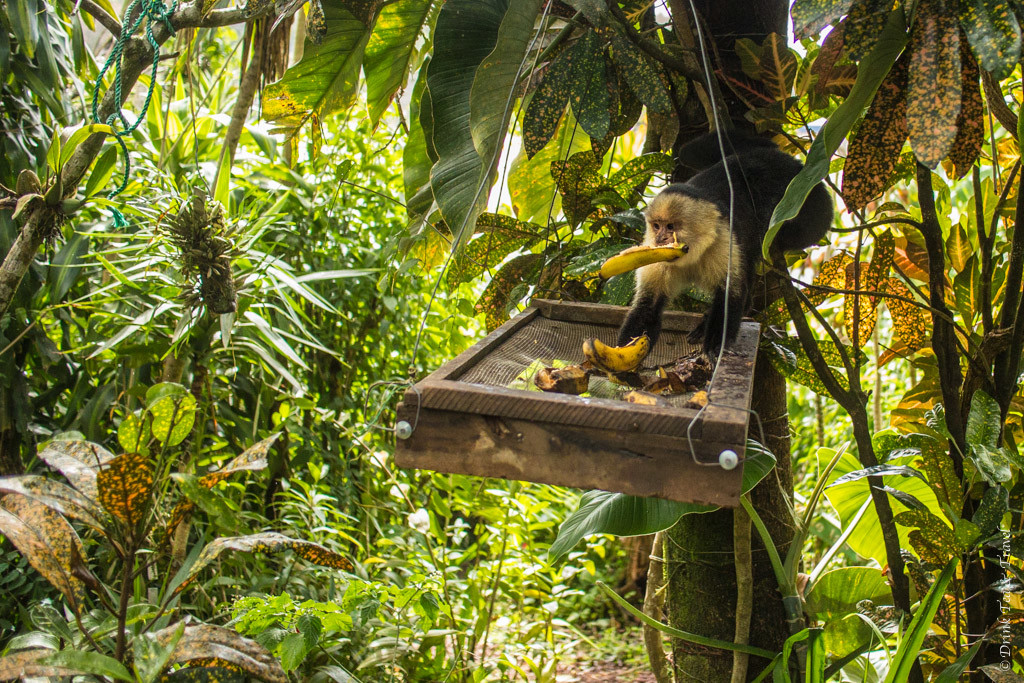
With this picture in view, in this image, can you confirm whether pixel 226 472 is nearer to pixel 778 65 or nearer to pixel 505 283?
pixel 505 283

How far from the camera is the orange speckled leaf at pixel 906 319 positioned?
1608mm

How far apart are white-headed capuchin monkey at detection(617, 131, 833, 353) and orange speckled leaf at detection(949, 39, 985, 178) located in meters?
0.31

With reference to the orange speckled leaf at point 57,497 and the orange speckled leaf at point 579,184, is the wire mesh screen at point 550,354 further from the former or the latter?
the orange speckled leaf at point 57,497

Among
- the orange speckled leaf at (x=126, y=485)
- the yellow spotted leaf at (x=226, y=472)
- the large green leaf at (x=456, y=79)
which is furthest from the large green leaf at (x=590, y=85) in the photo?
the orange speckled leaf at (x=126, y=485)

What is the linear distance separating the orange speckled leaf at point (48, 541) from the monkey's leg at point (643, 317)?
3.44 feet

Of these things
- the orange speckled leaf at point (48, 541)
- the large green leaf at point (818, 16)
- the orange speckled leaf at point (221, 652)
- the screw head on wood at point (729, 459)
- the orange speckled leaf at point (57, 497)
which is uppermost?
the large green leaf at point (818, 16)

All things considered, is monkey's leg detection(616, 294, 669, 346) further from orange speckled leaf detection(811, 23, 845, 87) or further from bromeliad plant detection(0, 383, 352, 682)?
bromeliad plant detection(0, 383, 352, 682)

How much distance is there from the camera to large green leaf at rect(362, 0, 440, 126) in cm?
151

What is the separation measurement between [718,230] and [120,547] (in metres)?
1.27

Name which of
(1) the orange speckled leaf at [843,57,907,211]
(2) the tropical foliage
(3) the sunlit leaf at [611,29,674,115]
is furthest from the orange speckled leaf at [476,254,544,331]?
(1) the orange speckled leaf at [843,57,907,211]

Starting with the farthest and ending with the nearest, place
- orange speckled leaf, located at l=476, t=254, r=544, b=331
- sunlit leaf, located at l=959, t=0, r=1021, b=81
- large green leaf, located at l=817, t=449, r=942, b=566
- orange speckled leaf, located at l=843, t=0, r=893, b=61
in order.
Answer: large green leaf, located at l=817, t=449, r=942, b=566 → orange speckled leaf, located at l=476, t=254, r=544, b=331 → orange speckled leaf, located at l=843, t=0, r=893, b=61 → sunlit leaf, located at l=959, t=0, r=1021, b=81

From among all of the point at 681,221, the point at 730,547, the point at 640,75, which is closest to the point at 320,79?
the point at 640,75

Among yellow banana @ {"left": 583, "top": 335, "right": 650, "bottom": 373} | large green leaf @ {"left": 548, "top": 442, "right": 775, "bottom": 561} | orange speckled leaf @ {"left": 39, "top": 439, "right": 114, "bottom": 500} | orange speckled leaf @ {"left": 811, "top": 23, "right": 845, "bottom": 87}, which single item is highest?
orange speckled leaf @ {"left": 811, "top": 23, "right": 845, "bottom": 87}

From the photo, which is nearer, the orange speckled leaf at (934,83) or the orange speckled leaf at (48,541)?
the orange speckled leaf at (934,83)
